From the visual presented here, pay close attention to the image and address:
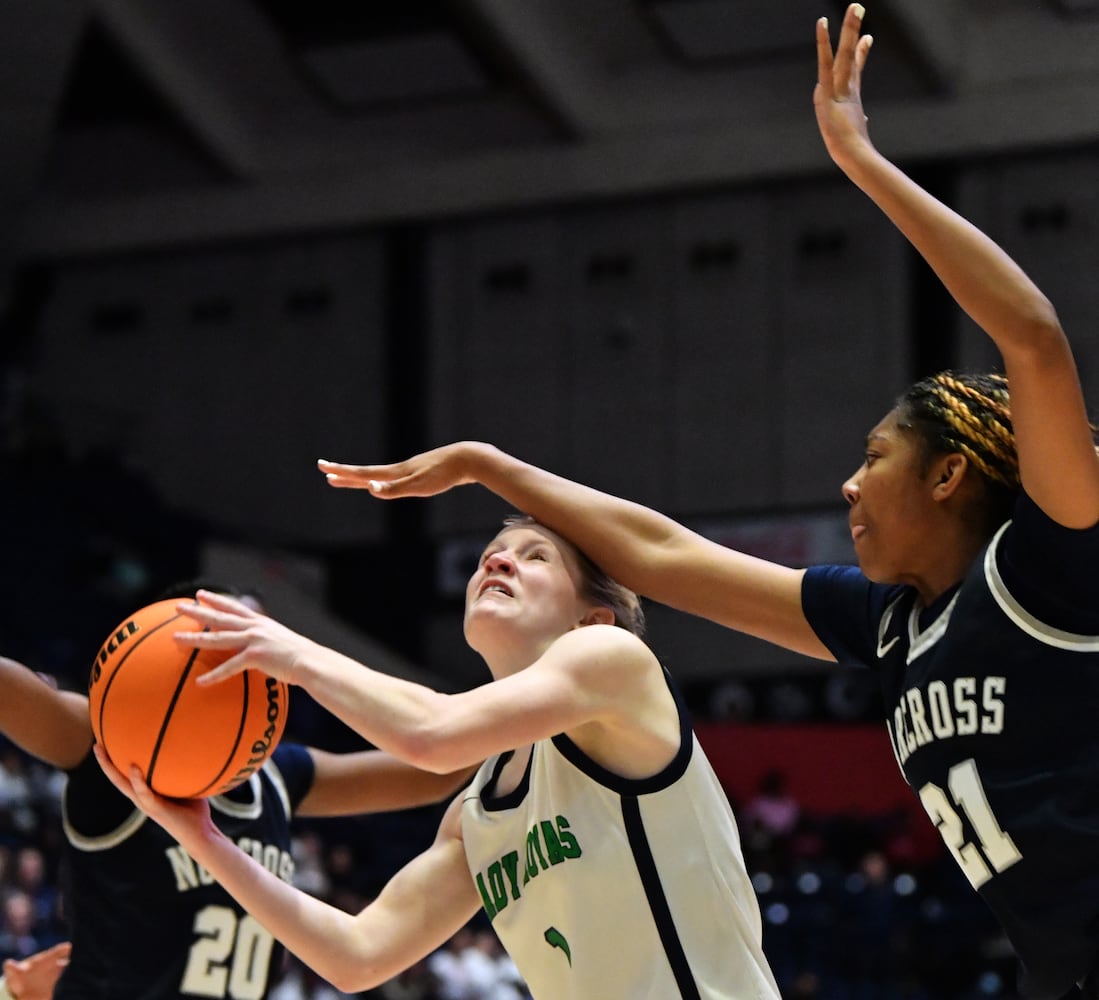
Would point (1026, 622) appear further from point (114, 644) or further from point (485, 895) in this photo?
point (114, 644)

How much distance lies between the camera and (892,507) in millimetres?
2877

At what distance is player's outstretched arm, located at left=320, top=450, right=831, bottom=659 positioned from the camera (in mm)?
3240

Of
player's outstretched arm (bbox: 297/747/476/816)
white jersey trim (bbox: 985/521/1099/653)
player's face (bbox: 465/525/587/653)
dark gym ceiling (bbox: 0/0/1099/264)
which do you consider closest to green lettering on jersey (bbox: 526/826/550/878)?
player's face (bbox: 465/525/587/653)

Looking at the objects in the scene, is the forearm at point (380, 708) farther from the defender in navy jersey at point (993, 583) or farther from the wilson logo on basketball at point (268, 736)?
the defender in navy jersey at point (993, 583)

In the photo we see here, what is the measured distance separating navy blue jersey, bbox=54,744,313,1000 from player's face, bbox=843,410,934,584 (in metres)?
1.89

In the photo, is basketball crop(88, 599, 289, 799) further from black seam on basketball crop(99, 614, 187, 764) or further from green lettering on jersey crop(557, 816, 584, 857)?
green lettering on jersey crop(557, 816, 584, 857)

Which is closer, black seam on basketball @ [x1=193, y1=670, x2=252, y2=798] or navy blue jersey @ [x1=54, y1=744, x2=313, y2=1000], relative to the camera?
black seam on basketball @ [x1=193, y1=670, x2=252, y2=798]

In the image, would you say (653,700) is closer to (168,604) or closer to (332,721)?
(168,604)

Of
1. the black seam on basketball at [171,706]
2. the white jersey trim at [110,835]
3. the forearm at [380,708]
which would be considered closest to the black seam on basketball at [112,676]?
the black seam on basketball at [171,706]

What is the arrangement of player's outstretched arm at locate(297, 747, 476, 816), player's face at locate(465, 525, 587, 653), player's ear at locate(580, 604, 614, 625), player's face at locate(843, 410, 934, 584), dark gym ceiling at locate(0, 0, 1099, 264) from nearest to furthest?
player's face at locate(843, 410, 934, 584), player's face at locate(465, 525, 587, 653), player's ear at locate(580, 604, 614, 625), player's outstretched arm at locate(297, 747, 476, 816), dark gym ceiling at locate(0, 0, 1099, 264)

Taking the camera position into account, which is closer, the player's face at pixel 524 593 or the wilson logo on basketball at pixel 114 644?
the wilson logo on basketball at pixel 114 644

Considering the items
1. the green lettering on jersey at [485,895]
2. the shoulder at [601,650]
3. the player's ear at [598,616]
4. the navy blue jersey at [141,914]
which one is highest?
the shoulder at [601,650]

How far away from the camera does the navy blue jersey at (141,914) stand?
403 cm

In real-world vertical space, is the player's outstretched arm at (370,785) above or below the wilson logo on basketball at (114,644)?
below
